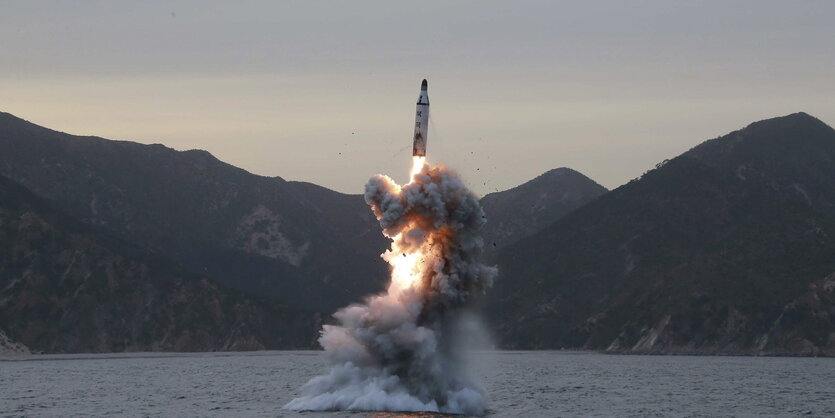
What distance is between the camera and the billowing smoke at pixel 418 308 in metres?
103

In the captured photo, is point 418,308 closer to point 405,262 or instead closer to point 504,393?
point 405,262

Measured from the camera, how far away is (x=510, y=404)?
420 ft

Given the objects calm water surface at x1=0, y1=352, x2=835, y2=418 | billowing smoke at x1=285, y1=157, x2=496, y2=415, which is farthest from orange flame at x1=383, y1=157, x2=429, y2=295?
calm water surface at x1=0, y1=352, x2=835, y2=418

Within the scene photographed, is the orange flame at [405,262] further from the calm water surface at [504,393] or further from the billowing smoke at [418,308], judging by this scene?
the calm water surface at [504,393]

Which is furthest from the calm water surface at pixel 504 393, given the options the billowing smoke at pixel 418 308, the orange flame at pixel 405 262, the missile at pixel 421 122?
the missile at pixel 421 122

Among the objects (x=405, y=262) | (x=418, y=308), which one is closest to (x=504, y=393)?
(x=405, y=262)

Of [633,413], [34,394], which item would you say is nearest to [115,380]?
[34,394]

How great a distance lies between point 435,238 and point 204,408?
30.2 metres

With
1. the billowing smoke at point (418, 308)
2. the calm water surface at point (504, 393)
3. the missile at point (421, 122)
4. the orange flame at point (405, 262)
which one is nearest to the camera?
the billowing smoke at point (418, 308)

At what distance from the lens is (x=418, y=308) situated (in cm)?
10362

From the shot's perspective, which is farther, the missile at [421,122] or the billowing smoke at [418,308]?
the missile at [421,122]

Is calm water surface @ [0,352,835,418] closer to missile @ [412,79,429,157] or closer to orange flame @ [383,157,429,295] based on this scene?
orange flame @ [383,157,429,295]

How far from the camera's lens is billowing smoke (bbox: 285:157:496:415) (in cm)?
10306

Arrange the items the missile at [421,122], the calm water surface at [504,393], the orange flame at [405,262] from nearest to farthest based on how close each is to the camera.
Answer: the orange flame at [405,262] → the missile at [421,122] → the calm water surface at [504,393]
